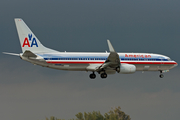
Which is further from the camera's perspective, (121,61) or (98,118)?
(98,118)

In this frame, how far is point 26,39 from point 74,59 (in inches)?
352

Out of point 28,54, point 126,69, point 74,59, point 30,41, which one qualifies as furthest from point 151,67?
point 28,54

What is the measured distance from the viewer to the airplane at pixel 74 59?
70188 mm

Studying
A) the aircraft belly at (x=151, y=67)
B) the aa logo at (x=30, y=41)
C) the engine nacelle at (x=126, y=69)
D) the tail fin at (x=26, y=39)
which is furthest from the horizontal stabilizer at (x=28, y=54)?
the aircraft belly at (x=151, y=67)

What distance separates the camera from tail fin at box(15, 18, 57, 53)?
72.2 metres

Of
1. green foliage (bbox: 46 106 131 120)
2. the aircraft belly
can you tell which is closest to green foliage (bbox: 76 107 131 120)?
green foliage (bbox: 46 106 131 120)

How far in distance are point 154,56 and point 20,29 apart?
24576 mm

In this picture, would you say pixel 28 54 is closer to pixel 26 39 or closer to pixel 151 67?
pixel 26 39

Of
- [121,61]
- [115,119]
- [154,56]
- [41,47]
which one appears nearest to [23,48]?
[41,47]

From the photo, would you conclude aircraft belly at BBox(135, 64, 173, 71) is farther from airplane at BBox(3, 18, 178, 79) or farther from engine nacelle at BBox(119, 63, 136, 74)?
engine nacelle at BBox(119, 63, 136, 74)

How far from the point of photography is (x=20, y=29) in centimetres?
7225

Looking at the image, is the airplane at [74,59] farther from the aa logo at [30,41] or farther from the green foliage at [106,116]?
the green foliage at [106,116]

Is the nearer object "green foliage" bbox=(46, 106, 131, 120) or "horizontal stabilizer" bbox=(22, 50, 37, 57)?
"horizontal stabilizer" bbox=(22, 50, 37, 57)

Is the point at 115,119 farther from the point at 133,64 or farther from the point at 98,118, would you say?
the point at 133,64
